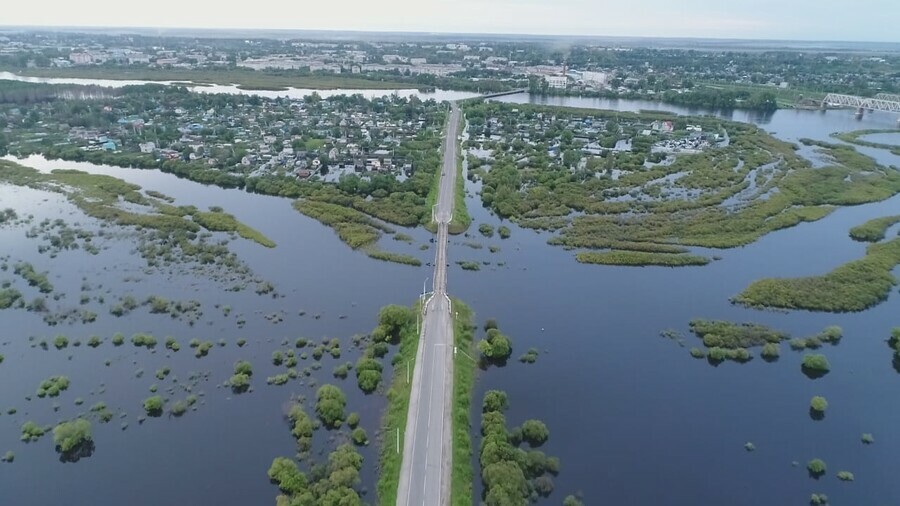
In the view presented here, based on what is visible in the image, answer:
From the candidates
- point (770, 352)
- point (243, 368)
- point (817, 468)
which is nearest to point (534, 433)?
point (817, 468)

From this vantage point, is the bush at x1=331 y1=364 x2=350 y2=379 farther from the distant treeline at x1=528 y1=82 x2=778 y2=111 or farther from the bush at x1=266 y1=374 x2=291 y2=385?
the distant treeline at x1=528 y1=82 x2=778 y2=111

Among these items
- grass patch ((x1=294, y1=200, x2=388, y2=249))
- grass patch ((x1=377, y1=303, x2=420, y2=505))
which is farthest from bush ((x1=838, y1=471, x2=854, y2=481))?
grass patch ((x1=294, y1=200, x2=388, y2=249))

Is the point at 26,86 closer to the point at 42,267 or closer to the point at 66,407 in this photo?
the point at 42,267

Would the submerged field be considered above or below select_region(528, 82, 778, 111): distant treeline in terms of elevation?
below

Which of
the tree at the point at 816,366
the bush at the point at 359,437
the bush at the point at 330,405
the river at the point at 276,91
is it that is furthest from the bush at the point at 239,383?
the river at the point at 276,91

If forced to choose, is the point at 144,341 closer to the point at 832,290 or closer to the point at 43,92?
the point at 832,290
